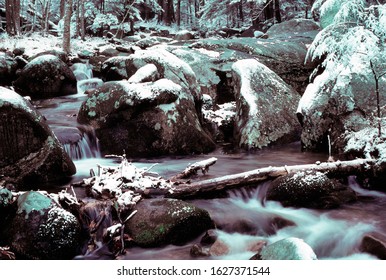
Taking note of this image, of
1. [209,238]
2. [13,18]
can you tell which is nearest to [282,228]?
[209,238]

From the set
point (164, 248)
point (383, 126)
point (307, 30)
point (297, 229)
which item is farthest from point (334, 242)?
point (307, 30)

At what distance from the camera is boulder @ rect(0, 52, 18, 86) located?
10.0m

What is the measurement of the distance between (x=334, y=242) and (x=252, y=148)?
11.1 ft

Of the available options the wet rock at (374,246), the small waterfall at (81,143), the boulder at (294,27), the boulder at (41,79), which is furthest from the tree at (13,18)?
the wet rock at (374,246)

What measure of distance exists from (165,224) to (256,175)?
140 centimetres

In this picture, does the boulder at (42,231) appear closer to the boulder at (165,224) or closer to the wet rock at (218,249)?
the boulder at (165,224)

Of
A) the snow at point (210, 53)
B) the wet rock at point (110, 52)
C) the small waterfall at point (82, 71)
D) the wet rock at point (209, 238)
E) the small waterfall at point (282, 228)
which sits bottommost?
the small waterfall at point (282, 228)

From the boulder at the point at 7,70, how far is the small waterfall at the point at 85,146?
565 cm

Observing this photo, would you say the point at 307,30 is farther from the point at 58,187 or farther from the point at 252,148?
the point at 58,187

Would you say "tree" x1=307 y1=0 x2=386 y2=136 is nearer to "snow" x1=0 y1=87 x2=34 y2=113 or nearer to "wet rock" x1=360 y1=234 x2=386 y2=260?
"wet rock" x1=360 y1=234 x2=386 y2=260

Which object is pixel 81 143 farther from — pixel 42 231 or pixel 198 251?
pixel 198 251

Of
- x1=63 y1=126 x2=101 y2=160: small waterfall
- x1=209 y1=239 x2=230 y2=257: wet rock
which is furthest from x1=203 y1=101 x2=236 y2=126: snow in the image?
x1=209 y1=239 x2=230 y2=257: wet rock

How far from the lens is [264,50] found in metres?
10.7

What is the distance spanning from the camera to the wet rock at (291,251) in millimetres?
2154
